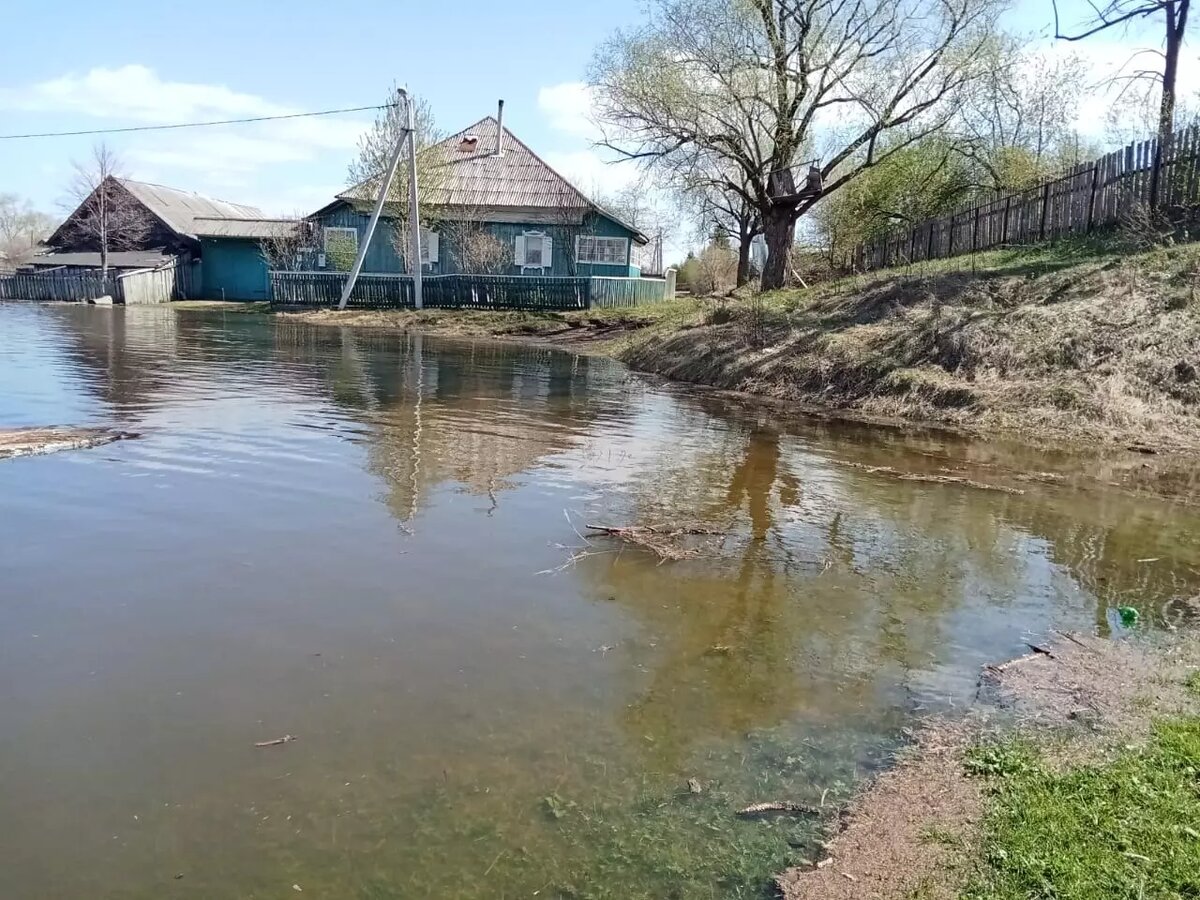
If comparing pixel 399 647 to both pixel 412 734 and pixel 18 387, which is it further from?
pixel 18 387

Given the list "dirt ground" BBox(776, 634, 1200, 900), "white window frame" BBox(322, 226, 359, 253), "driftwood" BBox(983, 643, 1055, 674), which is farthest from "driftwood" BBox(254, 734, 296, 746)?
"white window frame" BBox(322, 226, 359, 253)

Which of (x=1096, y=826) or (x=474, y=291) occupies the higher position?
(x=474, y=291)

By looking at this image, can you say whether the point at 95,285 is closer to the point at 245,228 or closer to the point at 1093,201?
the point at 245,228

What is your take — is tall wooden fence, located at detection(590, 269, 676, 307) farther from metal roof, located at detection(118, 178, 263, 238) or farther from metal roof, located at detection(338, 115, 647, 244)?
metal roof, located at detection(118, 178, 263, 238)

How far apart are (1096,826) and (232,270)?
49604 millimetres

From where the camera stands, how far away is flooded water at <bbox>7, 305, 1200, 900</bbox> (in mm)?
3123

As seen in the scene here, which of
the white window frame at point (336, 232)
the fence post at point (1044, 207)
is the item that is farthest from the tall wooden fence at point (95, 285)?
the fence post at point (1044, 207)

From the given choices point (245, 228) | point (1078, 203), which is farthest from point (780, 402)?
point (245, 228)

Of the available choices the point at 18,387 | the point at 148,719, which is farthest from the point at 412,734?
the point at 18,387

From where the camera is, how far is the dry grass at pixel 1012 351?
37.9 feet

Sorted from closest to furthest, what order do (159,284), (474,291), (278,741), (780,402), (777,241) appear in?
1. (278,741)
2. (780,402)
3. (777,241)
4. (474,291)
5. (159,284)

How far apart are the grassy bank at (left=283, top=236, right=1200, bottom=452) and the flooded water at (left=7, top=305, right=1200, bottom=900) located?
2224mm

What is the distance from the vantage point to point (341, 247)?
39.2 metres

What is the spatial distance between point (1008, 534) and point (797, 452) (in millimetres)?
3592
